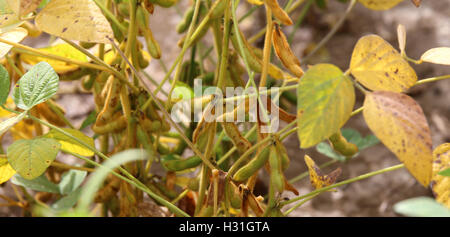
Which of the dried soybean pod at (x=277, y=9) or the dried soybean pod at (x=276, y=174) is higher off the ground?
the dried soybean pod at (x=277, y=9)

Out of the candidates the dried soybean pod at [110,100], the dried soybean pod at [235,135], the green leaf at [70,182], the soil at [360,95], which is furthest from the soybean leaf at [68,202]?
the soil at [360,95]

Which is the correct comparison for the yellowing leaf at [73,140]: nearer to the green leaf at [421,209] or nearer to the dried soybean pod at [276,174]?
the dried soybean pod at [276,174]

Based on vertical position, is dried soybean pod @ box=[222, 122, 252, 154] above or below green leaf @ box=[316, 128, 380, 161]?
above

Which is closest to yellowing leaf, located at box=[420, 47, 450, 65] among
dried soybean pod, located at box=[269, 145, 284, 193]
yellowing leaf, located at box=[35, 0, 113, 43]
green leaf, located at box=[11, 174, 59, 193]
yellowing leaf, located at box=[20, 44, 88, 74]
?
dried soybean pod, located at box=[269, 145, 284, 193]

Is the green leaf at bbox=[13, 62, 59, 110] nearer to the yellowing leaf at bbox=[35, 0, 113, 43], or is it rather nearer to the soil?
the yellowing leaf at bbox=[35, 0, 113, 43]

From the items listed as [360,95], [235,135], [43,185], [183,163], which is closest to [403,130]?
[235,135]
